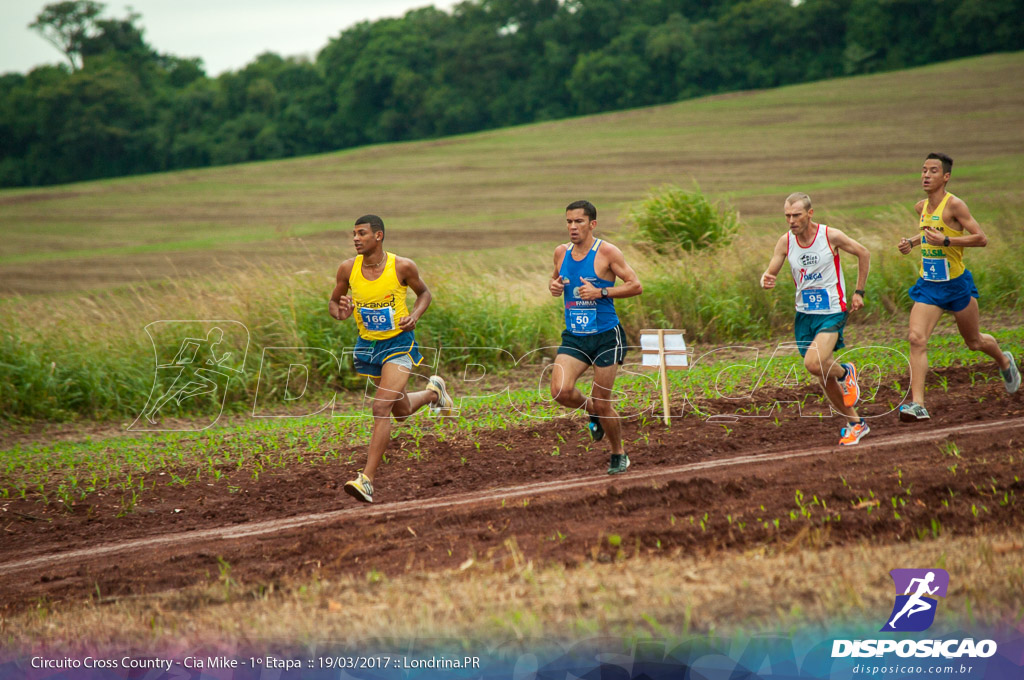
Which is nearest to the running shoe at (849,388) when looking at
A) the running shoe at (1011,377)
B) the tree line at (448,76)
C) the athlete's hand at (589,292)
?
the running shoe at (1011,377)

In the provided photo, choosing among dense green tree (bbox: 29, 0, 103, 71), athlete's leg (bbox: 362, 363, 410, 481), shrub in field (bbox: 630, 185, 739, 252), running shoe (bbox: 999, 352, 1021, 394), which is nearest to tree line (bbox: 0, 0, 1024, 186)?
dense green tree (bbox: 29, 0, 103, 71)

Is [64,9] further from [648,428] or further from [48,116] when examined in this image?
[648,428]

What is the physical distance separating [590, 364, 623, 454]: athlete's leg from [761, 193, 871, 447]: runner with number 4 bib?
1562mm

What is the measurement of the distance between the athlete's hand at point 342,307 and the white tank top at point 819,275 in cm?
377

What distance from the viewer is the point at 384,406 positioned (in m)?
7.17

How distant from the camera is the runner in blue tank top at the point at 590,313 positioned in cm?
711

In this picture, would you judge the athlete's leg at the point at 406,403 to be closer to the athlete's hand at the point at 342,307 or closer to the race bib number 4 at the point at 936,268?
the athlete's hand at the point at 342,307

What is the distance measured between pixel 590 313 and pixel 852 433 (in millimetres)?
2570

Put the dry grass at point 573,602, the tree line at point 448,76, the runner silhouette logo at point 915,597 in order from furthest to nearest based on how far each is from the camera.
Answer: the tree line at point 448,76, the dry grass at point 573,602, the runner silhouette logo at point 915,597

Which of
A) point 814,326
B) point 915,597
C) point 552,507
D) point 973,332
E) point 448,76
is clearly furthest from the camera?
point 448,76

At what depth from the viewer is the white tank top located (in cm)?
753

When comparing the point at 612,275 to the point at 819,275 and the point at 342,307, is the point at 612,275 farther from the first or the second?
the point at 342,307

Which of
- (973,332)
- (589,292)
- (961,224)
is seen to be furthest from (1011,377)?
(589,292)

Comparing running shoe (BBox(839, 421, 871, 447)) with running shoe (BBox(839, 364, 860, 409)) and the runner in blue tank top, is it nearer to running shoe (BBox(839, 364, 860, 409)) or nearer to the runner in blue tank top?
running shoe (BBox(839, 364, 860, 409))
